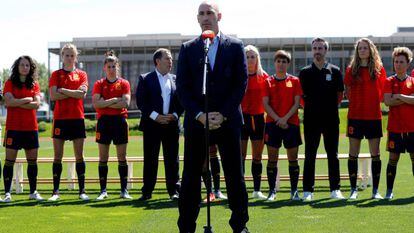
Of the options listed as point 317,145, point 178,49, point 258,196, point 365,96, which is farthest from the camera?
point 178,49

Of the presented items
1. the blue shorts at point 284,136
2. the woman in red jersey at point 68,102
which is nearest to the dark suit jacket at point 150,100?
the woman in red jersey at point 68,102

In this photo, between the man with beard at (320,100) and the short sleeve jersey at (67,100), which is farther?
the short sleeve jersey at (67,100)

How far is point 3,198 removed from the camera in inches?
418

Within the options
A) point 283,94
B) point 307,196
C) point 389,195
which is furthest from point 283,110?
point 389,195

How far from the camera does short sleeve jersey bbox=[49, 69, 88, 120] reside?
10078 millimetres

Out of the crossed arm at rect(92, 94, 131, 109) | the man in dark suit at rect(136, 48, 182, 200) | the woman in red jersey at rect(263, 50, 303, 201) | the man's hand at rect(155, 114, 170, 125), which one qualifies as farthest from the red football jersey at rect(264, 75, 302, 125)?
the crossed arm at rect(92, 94, 131, 109)

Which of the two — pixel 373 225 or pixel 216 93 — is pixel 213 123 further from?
pixel 373 225

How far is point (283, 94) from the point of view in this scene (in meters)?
9.92

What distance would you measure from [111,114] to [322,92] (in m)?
3.02

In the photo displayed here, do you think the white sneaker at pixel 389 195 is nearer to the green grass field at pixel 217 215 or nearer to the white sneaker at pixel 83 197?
the green grass field at pixel 217 215

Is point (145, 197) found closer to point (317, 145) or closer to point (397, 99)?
point (317, 145)

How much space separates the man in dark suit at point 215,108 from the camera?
6.55 m

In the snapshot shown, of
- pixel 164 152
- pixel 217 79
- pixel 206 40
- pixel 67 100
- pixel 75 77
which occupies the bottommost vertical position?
pixel 164 152

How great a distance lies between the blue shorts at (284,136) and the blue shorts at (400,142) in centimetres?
124
